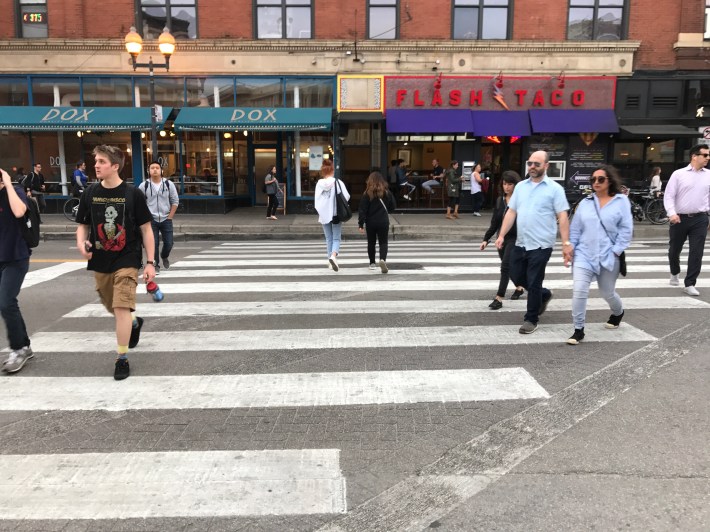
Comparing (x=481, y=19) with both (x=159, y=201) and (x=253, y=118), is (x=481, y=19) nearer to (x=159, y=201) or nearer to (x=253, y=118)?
(x=253, y=118)

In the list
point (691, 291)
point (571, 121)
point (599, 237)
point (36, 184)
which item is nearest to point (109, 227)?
point (599, 237)

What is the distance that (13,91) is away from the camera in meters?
19.6

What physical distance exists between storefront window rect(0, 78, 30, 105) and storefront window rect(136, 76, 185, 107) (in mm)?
3930

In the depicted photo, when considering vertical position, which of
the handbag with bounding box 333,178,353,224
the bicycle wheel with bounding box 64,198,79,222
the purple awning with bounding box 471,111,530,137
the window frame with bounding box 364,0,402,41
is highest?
the window frame with bounding box 364,0,402,41

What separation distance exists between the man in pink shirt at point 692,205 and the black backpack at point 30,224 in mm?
7843

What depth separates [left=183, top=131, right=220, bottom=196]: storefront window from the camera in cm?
2009

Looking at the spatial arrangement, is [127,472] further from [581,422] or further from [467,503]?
[581,422]

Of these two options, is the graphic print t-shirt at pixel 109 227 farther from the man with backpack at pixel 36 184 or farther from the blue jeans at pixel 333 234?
the man with backpack at pixel 36 184

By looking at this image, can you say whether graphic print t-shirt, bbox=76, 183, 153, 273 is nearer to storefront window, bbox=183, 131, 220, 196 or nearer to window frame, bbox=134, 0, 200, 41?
storefront window, bbox=183, 131, 220, 196

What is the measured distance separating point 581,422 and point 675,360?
187cm

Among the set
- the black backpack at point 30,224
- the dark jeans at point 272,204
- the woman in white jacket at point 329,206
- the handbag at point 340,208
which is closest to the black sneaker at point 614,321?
the woman in white jacket at point 329,206

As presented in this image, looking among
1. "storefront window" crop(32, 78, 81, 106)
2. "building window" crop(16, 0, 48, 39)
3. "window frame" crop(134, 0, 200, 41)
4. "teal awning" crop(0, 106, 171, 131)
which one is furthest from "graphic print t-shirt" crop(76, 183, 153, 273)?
"building window" crop(16, 0, 48, 39)

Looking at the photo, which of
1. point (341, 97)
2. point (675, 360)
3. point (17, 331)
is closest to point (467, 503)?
point (675, 360)

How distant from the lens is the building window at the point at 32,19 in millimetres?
19422
